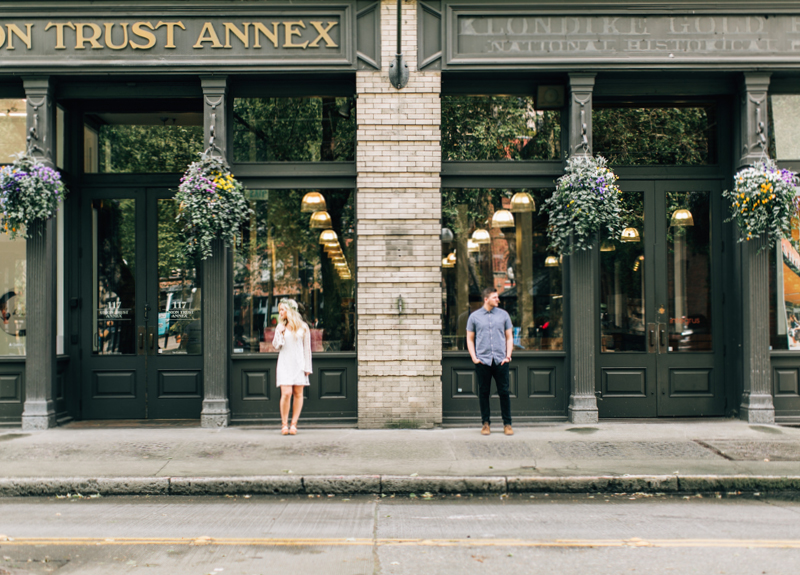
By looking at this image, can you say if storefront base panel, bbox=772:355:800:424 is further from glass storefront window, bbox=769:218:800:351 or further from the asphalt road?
the asphalt road

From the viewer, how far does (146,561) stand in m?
4.82

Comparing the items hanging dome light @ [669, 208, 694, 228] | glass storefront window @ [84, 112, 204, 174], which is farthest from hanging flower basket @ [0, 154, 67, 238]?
hanging dome light @ [669, 208, 694, 228]

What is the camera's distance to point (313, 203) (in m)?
9.88

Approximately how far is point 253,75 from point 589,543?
7548 mm

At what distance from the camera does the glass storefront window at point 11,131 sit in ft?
32.2

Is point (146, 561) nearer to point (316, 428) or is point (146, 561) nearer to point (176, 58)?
point (316, 428)

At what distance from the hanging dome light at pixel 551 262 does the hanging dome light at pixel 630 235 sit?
43.2 inches

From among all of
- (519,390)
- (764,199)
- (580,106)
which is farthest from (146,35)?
(764,199)

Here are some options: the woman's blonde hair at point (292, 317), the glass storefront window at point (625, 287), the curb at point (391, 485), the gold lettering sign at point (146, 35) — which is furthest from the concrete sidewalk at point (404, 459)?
the gold lettering sign at point (146, 35)

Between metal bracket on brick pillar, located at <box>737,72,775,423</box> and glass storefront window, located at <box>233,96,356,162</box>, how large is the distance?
5.65 metres

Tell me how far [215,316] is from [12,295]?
3127mm

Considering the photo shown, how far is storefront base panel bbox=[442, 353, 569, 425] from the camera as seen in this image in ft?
31.8

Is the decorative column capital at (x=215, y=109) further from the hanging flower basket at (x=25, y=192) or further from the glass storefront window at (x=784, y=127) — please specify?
the glass storefront window at (x=784, y=127)

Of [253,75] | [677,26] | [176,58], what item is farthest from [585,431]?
[176,58]
